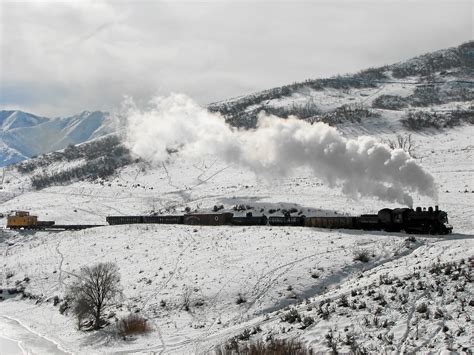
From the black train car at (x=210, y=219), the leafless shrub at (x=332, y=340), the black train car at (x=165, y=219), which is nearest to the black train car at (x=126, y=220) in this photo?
the black train car at (x=165, y=219)

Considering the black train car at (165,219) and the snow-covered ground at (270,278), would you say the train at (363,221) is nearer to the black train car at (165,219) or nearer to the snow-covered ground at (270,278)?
the black train car at (165,219)

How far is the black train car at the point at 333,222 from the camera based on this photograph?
168 feet

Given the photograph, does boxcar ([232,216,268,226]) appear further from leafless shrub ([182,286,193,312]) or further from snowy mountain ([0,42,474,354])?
leafless shrub ([182,286,193,312])

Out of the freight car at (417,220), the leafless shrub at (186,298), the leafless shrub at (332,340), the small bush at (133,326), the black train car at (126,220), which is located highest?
the leafless shrub at (332,340)

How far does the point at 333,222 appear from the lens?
5228 centimetres

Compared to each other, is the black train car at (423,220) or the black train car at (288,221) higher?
the black train car at (423,220)

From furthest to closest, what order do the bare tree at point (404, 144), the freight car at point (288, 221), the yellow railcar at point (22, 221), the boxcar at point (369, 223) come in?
the bare tree at point (404, 144) < the yellow railcar at point (22, 221) < the freight car at point (288, 221) < the boxcar at point (369, 223)

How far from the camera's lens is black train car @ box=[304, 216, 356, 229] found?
51094 mm

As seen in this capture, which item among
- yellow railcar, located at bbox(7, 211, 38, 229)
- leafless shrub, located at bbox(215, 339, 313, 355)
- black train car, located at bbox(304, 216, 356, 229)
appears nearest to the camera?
leafless shrub, located at bbox(215, 339, 313, 355)

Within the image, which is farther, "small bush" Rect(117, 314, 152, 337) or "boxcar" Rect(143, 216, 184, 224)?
"boxcar" Rect(143, 216, 184, 224)

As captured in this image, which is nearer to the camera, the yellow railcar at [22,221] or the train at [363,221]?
the train at [363,221]

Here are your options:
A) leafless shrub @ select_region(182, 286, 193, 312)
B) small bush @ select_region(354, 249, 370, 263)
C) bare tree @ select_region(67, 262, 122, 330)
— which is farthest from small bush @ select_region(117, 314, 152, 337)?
small bush @ select_region(354, 249, 370, 263)

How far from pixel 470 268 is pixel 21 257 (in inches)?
2145

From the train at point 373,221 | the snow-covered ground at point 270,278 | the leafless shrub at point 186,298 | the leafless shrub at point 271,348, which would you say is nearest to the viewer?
the leafless shrub at point 271,348
